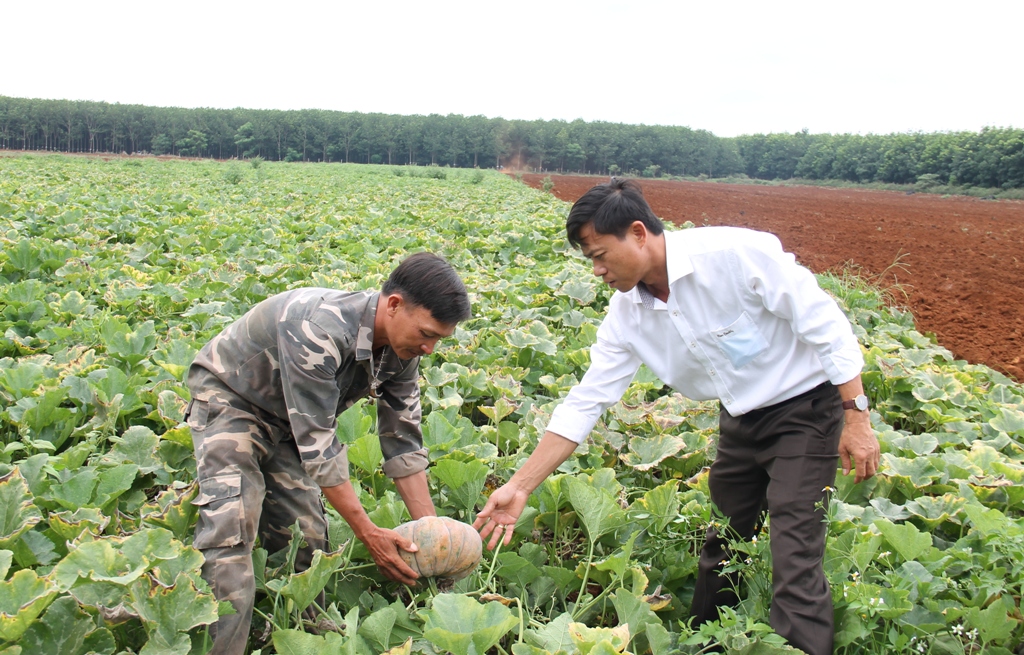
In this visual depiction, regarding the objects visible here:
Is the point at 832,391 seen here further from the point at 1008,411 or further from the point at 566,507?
the point at 1008,411

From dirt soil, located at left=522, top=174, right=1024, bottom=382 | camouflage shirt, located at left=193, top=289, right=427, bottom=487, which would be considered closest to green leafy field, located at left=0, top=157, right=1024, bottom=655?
camouflage shirt, located at left=193, top=289, right=427, bottom=487

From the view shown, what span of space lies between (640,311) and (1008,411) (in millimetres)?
2684

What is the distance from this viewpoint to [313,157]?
77625 millimetres

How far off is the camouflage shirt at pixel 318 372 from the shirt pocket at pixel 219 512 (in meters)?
0.27

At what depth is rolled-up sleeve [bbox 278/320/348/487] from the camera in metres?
2.14

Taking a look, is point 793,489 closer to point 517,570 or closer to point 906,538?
point 906,538

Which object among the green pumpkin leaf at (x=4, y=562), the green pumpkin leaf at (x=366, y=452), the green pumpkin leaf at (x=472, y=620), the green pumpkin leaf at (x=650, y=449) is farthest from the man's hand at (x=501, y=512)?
the green pumpkin leaf at (x=4, y=562)

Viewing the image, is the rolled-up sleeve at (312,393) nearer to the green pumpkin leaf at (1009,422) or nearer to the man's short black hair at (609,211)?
the man's short black hair at (609,211)

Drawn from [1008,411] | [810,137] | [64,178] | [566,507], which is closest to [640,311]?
[566,507]

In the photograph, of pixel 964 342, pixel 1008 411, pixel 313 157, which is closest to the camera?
pixel 1008 411

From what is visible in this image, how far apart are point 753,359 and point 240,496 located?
1.56 metres

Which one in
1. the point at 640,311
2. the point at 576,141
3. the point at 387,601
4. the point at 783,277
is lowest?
the point at 387,601

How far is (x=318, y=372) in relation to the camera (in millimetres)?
2176

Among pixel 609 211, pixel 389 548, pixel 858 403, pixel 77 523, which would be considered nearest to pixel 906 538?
pixel 858 403
